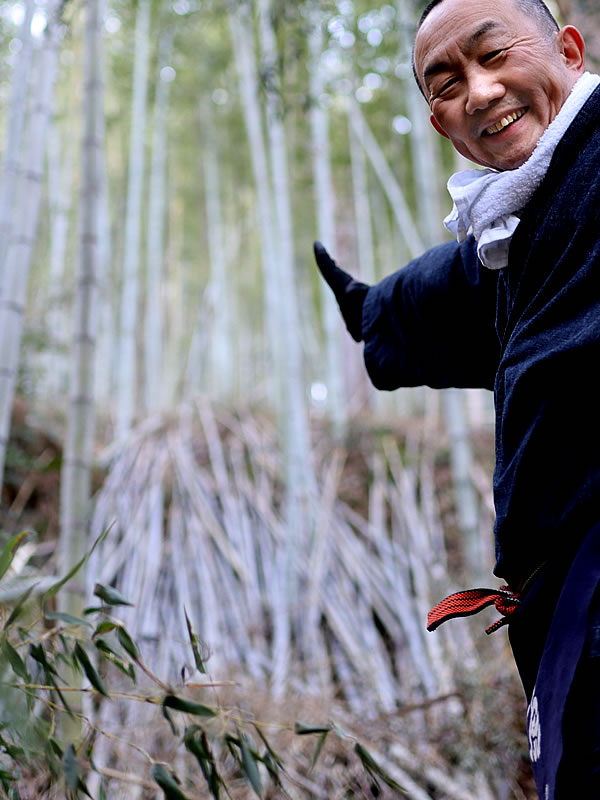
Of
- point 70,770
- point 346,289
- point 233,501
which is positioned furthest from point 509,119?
point 233,501

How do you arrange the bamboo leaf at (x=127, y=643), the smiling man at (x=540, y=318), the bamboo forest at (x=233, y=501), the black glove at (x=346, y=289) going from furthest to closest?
the bamboo forest at (x=233, y=501) → the black glove at (x=346, y=289) → the bamboo leaf at (x=127, y=643) → the smiling man at (x=540, y=318)

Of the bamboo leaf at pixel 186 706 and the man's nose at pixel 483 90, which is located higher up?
the man's nose at pixel 483 90

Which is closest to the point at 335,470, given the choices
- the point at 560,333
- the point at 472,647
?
the point at 472,647

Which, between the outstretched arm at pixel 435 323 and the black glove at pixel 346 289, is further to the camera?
the black glove at pixel 346 289

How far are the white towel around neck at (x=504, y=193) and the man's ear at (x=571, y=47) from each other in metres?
0.06

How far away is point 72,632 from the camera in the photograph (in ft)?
3.69

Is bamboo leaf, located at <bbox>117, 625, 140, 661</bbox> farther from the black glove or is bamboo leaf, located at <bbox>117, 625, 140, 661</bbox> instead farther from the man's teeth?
the man's teeth

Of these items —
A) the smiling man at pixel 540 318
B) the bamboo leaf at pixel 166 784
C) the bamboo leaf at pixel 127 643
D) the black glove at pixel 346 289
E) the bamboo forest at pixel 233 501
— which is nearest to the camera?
the smiling man at pixel 540 318

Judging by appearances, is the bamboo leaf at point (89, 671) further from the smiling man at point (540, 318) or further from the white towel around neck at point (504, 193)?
the white towel around neck at point (504, 193)

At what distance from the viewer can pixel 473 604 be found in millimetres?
921

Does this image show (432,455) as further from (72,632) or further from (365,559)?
Answer: (72,632)

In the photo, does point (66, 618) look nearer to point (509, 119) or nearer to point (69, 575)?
point (69, 575)

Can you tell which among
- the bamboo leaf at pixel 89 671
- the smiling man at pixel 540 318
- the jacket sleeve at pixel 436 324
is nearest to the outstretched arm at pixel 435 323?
the jacket sleeve at pixel 436 324

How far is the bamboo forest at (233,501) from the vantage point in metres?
1.48
